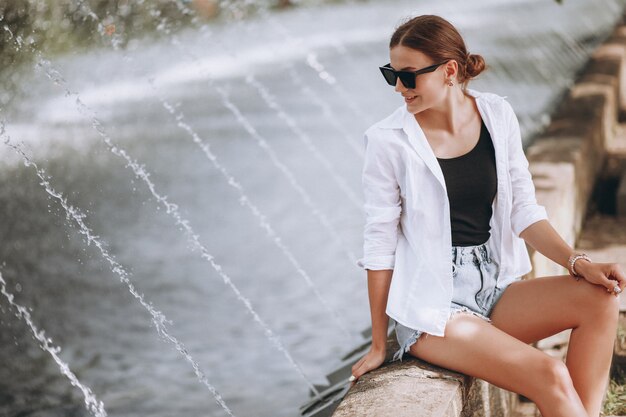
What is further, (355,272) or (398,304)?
(355,272)

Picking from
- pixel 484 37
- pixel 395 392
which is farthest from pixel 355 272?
pixel 484 37

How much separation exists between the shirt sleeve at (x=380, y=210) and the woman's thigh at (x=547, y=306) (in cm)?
44

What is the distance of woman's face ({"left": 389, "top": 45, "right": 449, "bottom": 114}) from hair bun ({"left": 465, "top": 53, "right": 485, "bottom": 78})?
105 millimetres

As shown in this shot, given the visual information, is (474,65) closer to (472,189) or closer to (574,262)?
(472,189)

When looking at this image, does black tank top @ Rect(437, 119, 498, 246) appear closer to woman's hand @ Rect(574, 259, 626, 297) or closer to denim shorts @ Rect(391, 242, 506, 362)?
denim shorts @ Rect(391, 242, 506, 362)

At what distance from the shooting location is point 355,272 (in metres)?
5.85

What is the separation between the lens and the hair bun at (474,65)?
121 inches

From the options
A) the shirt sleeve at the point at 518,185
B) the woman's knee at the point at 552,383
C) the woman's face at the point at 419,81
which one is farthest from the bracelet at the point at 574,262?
the woman's face at the point at 419,81

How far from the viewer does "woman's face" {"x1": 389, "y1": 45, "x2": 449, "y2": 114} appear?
9.73 ft

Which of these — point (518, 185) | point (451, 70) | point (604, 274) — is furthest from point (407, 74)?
point (604, 274)

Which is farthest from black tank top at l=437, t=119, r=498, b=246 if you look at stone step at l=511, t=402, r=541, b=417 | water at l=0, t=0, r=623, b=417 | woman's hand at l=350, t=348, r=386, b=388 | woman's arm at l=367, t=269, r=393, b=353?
water at l=0, t=0, r=623, b=417

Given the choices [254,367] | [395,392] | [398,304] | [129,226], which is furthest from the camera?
[129,226]

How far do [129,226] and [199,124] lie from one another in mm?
3465

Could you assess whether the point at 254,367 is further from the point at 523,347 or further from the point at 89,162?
the point at 89,162
